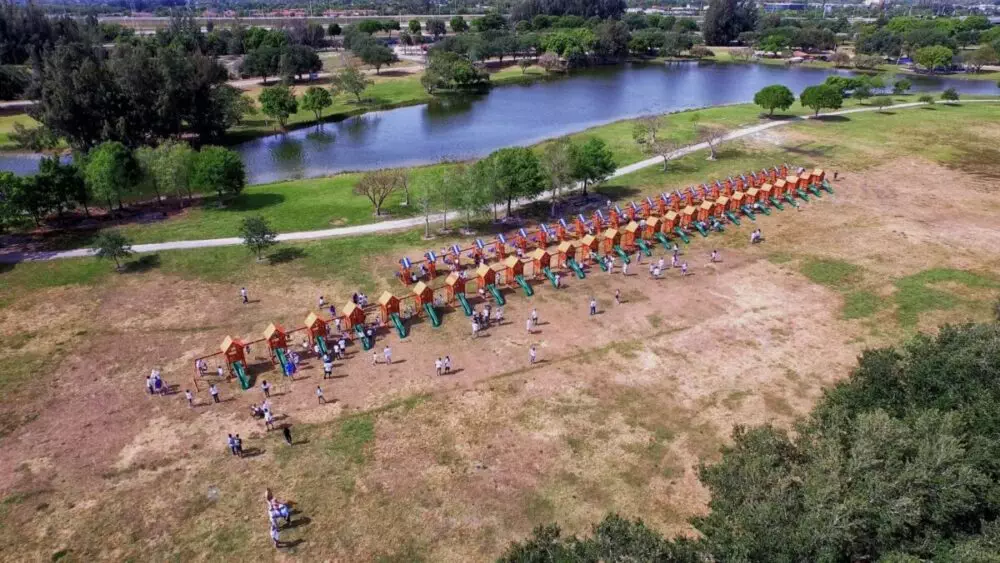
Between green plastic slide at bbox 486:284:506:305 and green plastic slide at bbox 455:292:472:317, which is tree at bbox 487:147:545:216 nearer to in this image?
green plastic slide at bbox 486:284:506:305

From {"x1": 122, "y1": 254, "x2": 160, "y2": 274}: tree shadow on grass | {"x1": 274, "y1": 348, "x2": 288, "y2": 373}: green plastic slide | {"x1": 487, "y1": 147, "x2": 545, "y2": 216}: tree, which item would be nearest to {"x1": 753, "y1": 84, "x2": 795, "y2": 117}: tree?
{"x1": 487, "y1": 147, "x2": 545, "y2": 216}: tree

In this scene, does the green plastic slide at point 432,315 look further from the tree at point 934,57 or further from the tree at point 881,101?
the tree at point 934,57

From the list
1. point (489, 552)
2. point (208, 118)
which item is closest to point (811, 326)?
point (489, 552)

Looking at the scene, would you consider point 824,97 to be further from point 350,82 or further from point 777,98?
point 350,82

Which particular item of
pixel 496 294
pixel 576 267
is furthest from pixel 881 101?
pixel 496 294

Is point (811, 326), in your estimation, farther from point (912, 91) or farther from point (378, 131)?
point (912, 91)

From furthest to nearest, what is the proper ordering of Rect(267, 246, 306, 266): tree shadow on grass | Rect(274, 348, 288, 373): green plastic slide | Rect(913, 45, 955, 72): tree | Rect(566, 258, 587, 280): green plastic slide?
Rect(913, 45, 955, 72): tree → Rect(267, 246, 306, 266): tree shadow on grass → Rect(566, 258, 587, 280): green plastic slide → Rect(274, 348, 288, 373): green plastic slide
